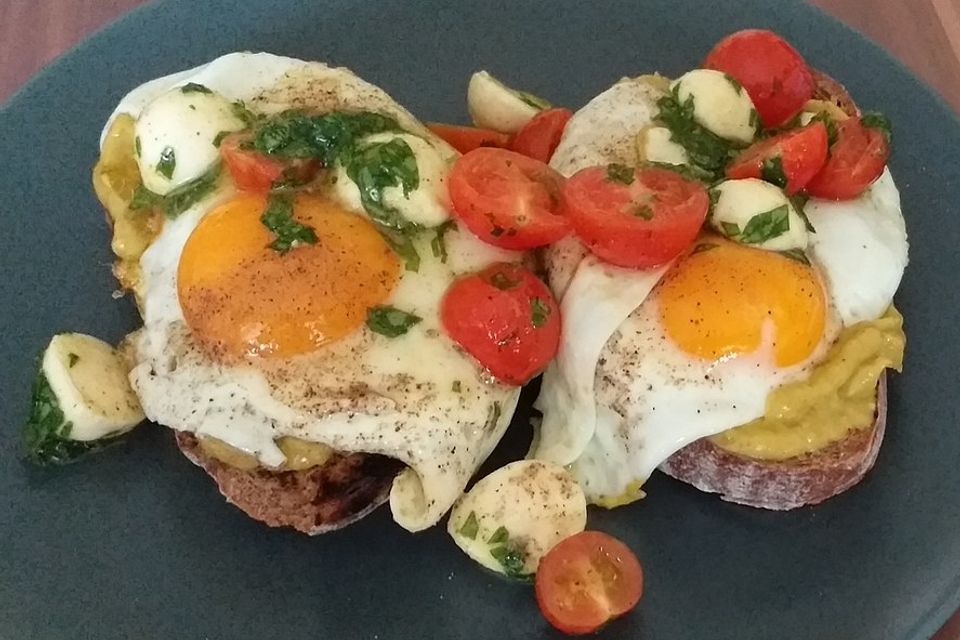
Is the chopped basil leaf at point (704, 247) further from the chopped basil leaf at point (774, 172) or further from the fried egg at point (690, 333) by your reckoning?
the chopped basil leaf at point (774, 172)

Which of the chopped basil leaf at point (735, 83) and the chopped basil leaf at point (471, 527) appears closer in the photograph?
the chopped basil leaf at point (471, 527)

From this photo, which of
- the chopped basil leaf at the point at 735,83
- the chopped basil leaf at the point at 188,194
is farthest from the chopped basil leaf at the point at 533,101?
the chopped basil leaf at the point at 188,194

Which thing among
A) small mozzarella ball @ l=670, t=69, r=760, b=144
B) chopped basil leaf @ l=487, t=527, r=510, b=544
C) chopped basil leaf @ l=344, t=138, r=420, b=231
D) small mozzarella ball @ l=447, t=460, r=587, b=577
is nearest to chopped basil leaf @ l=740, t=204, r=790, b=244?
small mozzarella ball @ l=670, t=69, r=760, b=144

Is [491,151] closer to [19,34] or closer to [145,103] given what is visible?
[145,103]

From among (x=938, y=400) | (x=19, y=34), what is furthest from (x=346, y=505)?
(x=19, y=34)

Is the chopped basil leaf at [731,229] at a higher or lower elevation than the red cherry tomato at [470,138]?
higher

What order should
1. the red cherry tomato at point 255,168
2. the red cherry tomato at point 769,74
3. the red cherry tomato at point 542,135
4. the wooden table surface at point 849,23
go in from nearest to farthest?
the red cherry tomato at point 255,168 → the red cherry tomato at point 769,74 → the red cherry tomato at point 542,135 → the wooden table surface at point 849,23

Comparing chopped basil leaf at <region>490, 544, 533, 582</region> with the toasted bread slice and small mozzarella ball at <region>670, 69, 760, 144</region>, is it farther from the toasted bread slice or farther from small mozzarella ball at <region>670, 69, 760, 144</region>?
small mozzarella ball at <region>670, 69, 760, 144</region>
